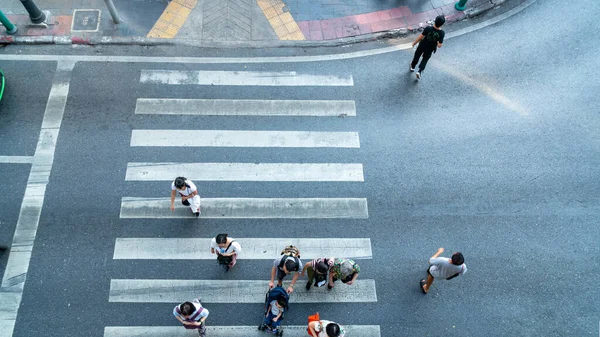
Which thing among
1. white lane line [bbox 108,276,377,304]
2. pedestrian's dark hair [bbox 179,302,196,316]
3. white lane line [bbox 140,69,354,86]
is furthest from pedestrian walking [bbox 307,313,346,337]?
white lane line [bbox 140,69,354,86]

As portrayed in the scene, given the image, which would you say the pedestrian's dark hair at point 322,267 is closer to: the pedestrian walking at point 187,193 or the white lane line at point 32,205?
the pedestrian walking at point 187,193

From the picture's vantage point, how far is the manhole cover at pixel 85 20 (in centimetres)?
1090

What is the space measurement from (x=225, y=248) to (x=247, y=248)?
1.13 meters

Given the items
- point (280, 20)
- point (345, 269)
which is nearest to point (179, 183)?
point (345, 269)

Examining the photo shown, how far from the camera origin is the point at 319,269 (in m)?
7.19

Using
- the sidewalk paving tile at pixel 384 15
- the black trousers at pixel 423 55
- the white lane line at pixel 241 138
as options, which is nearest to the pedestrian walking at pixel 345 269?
the white lane line at pixel 241 138

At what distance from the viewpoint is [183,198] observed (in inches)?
321

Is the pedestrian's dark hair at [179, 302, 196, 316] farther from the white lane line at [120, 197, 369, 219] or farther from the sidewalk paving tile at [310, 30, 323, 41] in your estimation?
the sidewalk paving tile at [310, 30, 323, 41]

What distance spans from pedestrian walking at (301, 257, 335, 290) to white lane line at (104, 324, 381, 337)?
0.90m

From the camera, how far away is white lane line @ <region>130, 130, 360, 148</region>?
9477 mm

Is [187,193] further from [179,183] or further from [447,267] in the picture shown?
[447,267]

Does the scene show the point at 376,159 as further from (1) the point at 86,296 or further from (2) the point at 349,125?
(1) the point at 86,296

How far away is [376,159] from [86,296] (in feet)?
20.3

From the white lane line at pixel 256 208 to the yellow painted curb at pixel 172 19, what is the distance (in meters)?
4.46
